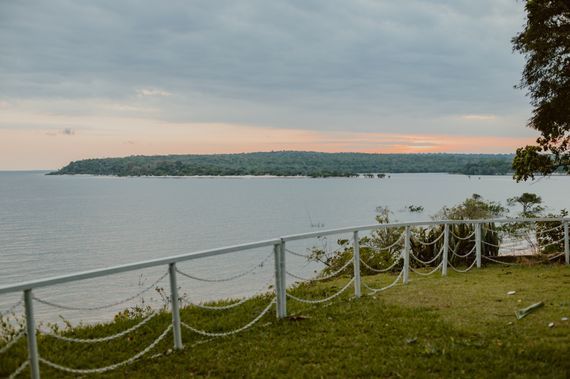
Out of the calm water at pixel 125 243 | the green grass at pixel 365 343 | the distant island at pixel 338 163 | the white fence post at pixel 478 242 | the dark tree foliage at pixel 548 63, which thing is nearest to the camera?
Answer: the green grass at pixel 365 343

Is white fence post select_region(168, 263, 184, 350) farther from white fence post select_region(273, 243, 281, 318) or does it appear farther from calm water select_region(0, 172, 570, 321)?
calm water select_region(0, 172, 570, 321)

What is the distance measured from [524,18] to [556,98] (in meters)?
2.33

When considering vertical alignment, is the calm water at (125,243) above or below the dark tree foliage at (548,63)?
below

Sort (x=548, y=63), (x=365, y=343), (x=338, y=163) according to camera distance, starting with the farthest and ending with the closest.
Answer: (x=338, y=163) → (x=548, y=63) → (x=365, y=343)

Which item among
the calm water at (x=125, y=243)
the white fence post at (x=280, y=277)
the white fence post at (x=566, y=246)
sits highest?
the white fence post at (x=280, y=277)

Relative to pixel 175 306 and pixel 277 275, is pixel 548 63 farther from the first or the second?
pixel 175 306

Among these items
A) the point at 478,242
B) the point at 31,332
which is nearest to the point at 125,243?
the point at 478,242

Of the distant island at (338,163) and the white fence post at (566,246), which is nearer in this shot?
the white fence post at (566,246)

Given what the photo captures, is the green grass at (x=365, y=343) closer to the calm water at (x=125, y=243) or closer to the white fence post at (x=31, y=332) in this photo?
the white fence post at (x=31, y=332)

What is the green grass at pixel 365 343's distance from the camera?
6.42m

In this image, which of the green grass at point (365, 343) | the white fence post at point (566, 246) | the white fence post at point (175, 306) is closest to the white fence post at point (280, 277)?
the green grass at point (365, 343)

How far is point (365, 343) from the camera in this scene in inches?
293

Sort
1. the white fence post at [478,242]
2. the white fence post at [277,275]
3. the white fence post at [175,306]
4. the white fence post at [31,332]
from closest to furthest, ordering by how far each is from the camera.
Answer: the white fence post at [31,332] → the white fence post at [175,306] → the white fence post at [277,275] → the white fence post at [478,242]

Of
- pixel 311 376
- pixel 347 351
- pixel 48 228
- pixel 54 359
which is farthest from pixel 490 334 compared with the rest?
pixel 48 228
